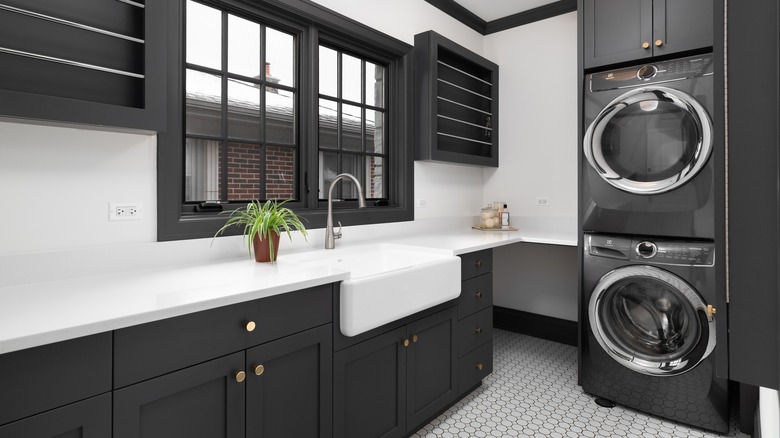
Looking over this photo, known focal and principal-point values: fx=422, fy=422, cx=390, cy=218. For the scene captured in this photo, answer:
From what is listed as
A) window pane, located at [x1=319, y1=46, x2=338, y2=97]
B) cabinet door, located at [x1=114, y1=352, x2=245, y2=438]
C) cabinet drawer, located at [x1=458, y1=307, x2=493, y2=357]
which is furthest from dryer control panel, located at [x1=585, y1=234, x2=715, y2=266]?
cabinet door, located at [x1=114, y1=352, x2=245, y2=438]

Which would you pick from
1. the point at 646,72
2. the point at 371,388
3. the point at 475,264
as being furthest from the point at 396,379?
the point at 646,72

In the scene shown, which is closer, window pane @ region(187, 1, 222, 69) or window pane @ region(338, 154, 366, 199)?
window pane @ region(187, 1, 222, 69)

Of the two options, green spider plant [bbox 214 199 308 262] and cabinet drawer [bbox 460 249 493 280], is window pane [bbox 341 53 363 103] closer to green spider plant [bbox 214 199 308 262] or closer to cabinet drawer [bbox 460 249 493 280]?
green spider plant [bbox 214 199 308 262]

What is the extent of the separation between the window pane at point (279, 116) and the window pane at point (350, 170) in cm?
45

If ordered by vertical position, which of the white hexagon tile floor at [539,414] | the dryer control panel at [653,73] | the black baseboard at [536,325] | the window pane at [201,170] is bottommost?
the white hexagon tile floor at [539,414]

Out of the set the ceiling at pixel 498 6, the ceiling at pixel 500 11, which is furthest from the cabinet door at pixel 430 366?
the ceiling at pixel 498 6

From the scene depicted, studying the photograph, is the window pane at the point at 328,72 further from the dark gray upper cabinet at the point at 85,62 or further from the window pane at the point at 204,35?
the dark gray upper cabinet at the point at 85,62

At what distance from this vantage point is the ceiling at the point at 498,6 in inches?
139

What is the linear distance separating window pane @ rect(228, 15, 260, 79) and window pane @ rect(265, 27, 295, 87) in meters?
0.06

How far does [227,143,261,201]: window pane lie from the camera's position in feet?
7.34

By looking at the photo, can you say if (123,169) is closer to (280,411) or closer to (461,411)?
(280,411)

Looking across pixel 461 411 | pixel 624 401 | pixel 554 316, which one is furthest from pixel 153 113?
pixel 554 316

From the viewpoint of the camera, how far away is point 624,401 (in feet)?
8.18

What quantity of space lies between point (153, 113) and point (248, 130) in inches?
28.0
